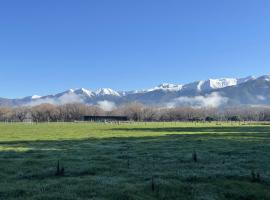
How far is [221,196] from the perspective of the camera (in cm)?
2108

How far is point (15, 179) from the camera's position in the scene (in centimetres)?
2452

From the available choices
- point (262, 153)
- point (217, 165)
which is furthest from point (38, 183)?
point (262, 153)

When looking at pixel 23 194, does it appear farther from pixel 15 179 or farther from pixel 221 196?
pixel 221 196

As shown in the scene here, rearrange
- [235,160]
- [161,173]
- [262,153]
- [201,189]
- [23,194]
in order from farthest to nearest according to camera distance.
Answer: [262,153]
[235,160]
[161,173]
[201,189]
[23,194]

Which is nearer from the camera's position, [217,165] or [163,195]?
[163,195]

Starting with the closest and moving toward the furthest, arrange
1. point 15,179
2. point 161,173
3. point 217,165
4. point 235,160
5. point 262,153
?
point 15,179 < point 161,173 < point 217,165 < point 235,160 < point 262,153

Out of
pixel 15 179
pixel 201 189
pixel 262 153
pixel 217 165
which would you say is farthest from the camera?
pixel 262 153

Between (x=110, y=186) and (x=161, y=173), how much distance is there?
5.02 metres

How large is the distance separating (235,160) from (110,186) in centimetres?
1413

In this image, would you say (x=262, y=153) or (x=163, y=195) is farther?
(x=262, y=153)

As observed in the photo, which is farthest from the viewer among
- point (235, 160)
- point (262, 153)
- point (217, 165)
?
point (262, 153)

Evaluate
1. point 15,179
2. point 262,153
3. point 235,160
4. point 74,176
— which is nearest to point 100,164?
point 74,176

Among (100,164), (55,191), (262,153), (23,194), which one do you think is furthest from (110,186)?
(262,153)

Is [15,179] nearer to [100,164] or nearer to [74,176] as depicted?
[74,176]
